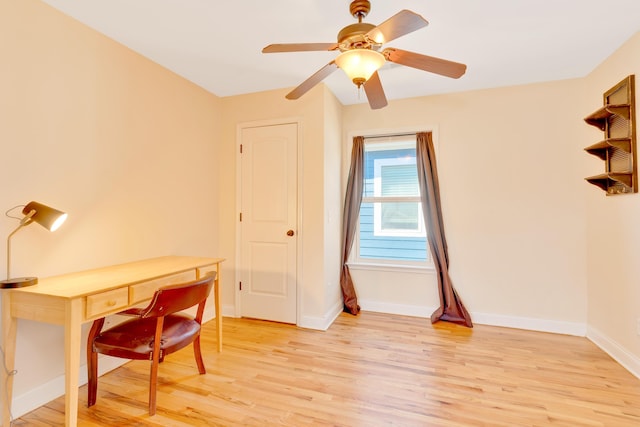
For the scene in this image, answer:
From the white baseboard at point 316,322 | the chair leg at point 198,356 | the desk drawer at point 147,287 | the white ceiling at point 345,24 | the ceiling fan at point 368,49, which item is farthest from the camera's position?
the white baseboard at point 316,322

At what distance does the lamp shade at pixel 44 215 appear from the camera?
5.38ft

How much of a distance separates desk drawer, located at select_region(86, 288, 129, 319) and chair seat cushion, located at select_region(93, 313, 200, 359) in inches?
8.3

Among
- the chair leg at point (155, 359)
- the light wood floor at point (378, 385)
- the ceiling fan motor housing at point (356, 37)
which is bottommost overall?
the light wood floor at point (378, 385)

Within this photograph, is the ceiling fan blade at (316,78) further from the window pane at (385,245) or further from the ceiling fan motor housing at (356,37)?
the window pane at (385,245)

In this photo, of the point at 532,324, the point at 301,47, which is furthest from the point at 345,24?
the point at 532,324

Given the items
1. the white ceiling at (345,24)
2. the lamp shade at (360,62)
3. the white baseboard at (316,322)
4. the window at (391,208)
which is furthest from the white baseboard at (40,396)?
the window at (391,208)

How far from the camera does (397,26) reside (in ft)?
4.47

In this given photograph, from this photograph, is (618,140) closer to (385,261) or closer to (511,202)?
(511,202)

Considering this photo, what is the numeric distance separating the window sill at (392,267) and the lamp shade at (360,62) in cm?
237

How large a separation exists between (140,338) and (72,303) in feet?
1.50

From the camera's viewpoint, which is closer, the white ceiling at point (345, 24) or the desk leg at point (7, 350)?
the desk leg at point (7, 350)

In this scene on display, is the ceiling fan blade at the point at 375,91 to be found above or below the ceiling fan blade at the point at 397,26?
below

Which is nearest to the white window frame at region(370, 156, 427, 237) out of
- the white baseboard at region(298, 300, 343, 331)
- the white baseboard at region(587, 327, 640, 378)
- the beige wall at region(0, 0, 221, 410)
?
the white baseboard at region(298, 300, 343, 331)

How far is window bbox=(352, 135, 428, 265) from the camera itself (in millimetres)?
3473
